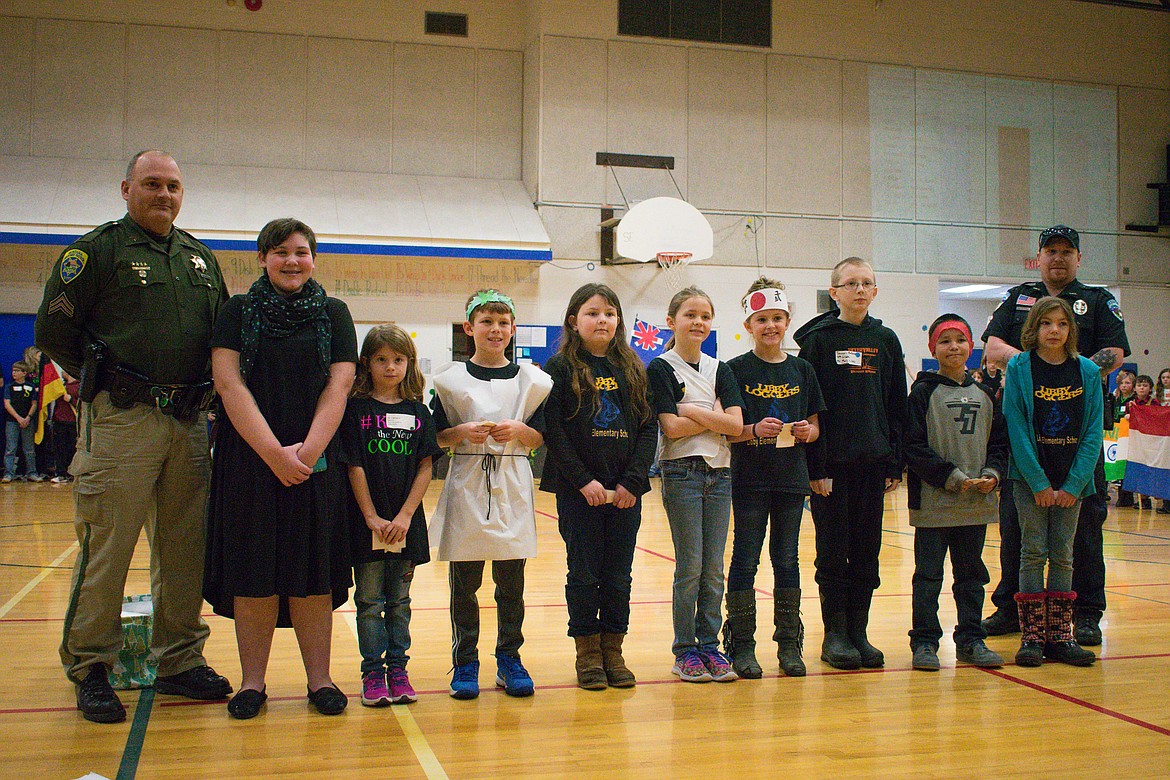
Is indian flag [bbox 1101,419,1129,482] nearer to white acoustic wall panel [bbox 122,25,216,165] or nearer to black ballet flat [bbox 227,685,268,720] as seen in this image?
black ballet flat [bbox 227,685,268,720]

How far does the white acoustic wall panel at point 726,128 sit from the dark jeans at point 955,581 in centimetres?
1034

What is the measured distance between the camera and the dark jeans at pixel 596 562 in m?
3.55

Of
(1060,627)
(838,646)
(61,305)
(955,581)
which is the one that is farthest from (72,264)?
(1060,627)

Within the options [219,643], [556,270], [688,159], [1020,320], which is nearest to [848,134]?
[688,159]

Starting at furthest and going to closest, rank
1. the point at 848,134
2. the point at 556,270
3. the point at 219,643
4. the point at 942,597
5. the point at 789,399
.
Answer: the point at 848,134 → the point at 556,270 → the point at 942,597 → the point at 219,643 → the point at 789,399

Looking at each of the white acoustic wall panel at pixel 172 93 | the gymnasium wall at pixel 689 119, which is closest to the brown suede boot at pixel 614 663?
the gymnasium wall at pixel 689 119

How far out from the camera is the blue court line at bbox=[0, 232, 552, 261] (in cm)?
1128

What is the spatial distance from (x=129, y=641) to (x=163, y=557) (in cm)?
36

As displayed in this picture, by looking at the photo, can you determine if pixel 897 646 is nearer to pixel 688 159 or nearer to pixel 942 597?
pixel 942 597

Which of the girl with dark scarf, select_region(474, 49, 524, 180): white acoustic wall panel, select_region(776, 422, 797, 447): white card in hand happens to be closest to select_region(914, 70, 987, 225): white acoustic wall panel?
select_region(474, 49, 524, 180): white acoustic wall panel

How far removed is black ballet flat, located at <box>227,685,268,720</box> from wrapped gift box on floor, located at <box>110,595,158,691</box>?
0.46 m

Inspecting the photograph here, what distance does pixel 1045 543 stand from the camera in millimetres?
4066

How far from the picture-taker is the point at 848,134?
1449cm

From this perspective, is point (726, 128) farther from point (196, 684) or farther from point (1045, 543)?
point (196, 684)
